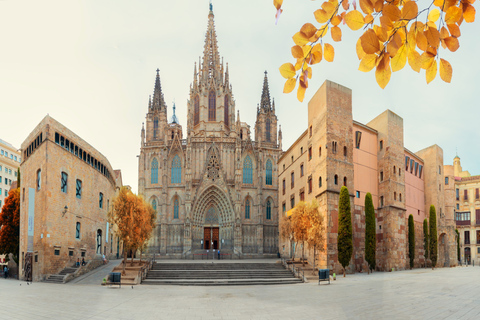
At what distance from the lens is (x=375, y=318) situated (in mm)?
12891

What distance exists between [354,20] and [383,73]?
1.40 ft

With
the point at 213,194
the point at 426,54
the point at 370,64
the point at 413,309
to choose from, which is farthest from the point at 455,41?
the point at 213,194

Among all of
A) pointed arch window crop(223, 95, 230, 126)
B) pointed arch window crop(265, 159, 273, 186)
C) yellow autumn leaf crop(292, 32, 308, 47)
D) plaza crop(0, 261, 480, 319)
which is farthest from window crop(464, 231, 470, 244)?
yellow autumn leaf crop(292, 32, 308, 47)

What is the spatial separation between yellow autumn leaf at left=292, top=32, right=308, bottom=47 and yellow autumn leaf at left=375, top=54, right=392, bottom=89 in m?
0.60

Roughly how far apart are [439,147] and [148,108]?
130 ft

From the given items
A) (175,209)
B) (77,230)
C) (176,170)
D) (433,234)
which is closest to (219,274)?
(77,230)

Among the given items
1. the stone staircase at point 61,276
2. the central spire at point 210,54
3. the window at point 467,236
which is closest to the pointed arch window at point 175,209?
the central spire at point 210,54

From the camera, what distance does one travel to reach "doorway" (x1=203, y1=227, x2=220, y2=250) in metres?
56.5

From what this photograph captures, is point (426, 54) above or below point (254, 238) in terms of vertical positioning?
above

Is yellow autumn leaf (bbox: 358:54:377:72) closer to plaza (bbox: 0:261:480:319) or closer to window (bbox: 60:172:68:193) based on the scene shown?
plaza (bbox: 0:261:480:319)

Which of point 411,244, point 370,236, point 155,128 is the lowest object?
point 411,244

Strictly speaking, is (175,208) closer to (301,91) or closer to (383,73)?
(301,91)

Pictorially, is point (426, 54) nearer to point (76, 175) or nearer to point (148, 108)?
point (76, 175)

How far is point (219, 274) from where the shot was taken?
3045 centimetres
